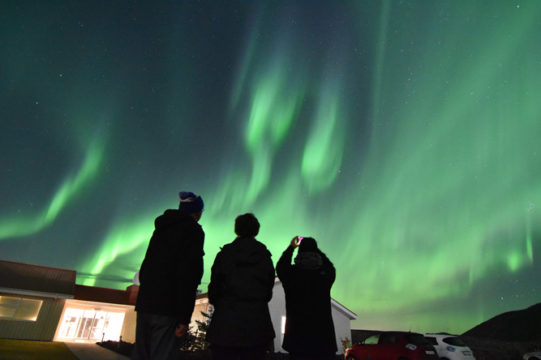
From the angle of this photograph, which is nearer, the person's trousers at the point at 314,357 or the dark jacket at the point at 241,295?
the dark jacket at the point at 241,295

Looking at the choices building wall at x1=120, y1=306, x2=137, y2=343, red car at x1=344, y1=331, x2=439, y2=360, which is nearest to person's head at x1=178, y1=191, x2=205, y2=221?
red car at x1=344, y1=331, x2=439, y2=360

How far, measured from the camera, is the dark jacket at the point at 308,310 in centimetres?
302

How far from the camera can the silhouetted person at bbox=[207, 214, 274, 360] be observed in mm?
2652

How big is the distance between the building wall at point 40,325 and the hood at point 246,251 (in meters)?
23.6

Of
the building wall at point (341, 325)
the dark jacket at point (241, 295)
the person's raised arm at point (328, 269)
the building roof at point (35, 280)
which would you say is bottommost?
the dark jacket at point (241, 295)

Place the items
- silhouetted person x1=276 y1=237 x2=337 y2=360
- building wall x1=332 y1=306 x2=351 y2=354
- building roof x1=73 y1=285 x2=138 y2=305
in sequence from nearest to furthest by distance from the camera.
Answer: silhouetted person x1=276 y1=237 x2=337 y2=360
building wall x1=332 y1=306 x2=351 y2=354
building roof x1=73 y1=285 x2=138 y2=305

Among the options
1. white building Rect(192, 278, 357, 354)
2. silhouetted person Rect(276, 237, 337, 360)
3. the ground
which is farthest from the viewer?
white building Rect(192, 278, 357, 354)

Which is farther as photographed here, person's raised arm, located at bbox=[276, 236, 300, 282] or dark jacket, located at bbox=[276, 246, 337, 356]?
person's raised arm, located at bbox=[276, 236, 300, 282]

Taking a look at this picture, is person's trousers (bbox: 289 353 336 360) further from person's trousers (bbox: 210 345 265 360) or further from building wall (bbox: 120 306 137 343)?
building wall (bbox: 120 306 137 343)

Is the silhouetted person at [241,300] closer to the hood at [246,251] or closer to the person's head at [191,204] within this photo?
the hood at [246,251]

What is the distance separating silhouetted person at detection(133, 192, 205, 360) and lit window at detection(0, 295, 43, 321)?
23.3m

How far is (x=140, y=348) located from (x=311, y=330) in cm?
159

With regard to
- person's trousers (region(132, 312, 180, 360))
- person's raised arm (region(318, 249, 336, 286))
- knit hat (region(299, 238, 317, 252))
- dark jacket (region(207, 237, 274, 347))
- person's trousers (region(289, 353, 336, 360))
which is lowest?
person's trousers (region(289, 353, 336, 360))

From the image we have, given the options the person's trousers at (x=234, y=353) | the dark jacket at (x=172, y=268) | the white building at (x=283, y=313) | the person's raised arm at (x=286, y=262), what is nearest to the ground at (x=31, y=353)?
the white building at (x=283, y=313)
